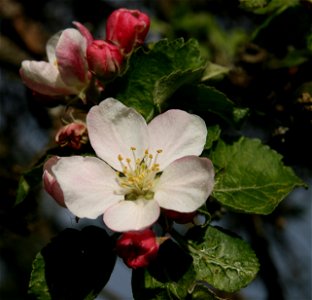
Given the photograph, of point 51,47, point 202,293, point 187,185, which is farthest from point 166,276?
point 51,47

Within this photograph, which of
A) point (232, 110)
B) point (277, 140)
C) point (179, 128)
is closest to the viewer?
point (179, 128)

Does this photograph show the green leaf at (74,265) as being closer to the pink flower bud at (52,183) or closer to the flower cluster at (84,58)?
the pink flower bud at (52,183)

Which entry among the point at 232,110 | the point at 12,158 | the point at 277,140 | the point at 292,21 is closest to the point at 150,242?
the point at 232,110

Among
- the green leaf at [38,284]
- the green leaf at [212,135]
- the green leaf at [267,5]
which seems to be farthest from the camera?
the green leaf at [267,5]

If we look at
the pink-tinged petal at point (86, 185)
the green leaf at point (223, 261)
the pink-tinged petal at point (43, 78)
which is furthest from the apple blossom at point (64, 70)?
the green leaf at point (223, 261)

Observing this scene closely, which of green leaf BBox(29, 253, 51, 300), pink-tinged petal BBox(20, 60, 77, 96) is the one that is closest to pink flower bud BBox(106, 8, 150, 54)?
pink-tinged petal BBox(20, 60, 77, 96)

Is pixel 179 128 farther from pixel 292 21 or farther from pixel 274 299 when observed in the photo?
pixel 274 299
